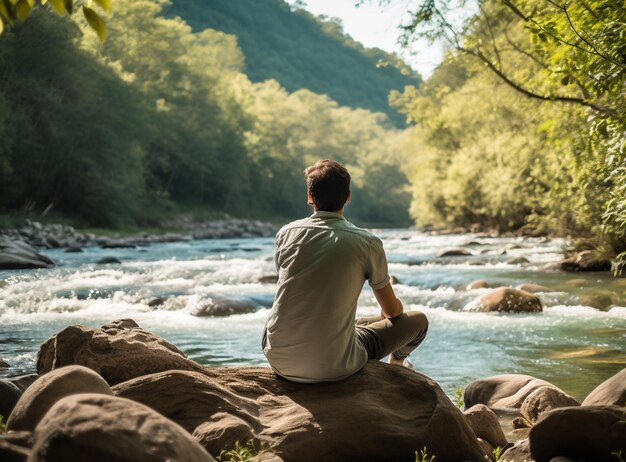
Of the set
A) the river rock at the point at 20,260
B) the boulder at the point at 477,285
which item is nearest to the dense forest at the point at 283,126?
the boulder at the point at 477,285

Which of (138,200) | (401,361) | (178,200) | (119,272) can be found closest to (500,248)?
(119,272)

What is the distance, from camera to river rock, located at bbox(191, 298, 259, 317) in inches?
488

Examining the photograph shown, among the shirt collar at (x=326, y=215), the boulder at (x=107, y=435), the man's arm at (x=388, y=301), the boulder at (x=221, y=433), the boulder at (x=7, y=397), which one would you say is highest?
the shirt collar at (x=326, y=215)

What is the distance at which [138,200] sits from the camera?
4675 cm

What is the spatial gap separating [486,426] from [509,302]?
7.21m

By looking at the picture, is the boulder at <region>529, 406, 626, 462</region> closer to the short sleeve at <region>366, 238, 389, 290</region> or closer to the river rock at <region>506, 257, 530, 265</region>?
the short sleeve at <region>366, 238, 389, 290</region>

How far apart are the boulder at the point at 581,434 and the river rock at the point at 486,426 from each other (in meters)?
1.17

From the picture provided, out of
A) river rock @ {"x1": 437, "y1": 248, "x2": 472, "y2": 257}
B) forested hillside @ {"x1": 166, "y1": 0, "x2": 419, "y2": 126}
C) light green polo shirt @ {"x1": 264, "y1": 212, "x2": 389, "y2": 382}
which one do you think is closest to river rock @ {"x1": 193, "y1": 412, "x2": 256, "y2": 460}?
light green polo shirt @ {"x1": 264, "y1": 212, "x2": 389, "y2": 382}

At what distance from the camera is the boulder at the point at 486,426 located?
16.6 ft

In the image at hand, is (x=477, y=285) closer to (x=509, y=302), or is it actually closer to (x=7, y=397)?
(x=509, y=302)

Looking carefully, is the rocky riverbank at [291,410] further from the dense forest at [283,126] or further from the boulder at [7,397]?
the dense forest at [283,126]

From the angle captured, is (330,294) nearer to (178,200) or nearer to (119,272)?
(119,272)

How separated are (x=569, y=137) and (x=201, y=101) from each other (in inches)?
2016

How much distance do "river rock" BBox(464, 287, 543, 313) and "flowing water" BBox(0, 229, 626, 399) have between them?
32cm
